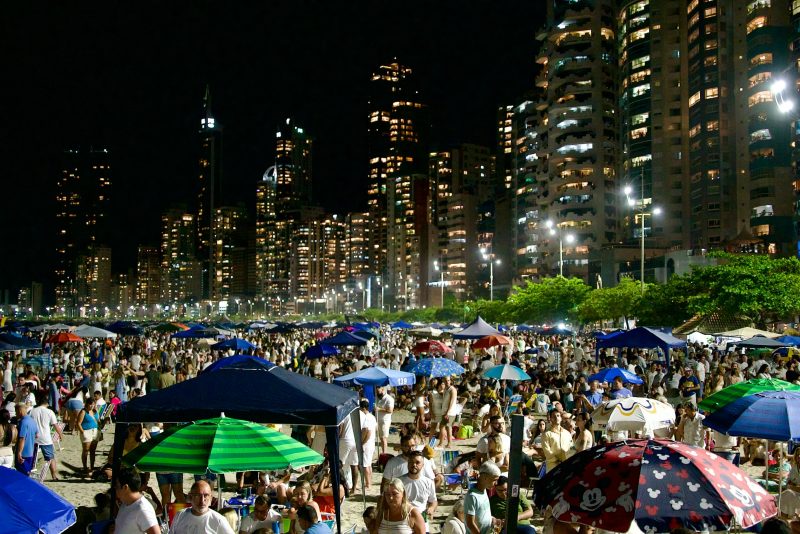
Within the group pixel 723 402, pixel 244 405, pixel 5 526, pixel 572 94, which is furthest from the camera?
pixel 572 94

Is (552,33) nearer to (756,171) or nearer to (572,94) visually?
(572,94)

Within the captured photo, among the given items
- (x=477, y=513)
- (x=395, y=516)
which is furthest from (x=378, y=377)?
(x=395, y=516)

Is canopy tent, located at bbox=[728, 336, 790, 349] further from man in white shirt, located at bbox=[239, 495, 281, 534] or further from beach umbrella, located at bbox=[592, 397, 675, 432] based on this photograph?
man in white shirt, located at bbox=[239, 495, 281, 534]

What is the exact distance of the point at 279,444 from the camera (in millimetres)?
6852

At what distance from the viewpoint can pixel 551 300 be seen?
54062 millimetres

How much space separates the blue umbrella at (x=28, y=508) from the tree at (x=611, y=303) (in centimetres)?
4142

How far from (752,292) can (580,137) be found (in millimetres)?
74193

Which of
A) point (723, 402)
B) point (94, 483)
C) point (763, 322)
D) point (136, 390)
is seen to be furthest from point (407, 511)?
point (763, 322)

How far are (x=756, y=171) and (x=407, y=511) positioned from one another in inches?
3306

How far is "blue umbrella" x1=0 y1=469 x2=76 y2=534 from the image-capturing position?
179 inches

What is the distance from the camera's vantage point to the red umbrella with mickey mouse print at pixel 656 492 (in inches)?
181

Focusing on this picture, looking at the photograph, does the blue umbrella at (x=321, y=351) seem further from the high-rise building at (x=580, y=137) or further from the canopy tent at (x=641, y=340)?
the high-rise building at (x=580, y=137)

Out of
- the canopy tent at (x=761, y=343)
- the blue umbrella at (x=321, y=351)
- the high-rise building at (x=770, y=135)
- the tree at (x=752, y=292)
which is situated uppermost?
the high-rise building at (x=770, y=135)

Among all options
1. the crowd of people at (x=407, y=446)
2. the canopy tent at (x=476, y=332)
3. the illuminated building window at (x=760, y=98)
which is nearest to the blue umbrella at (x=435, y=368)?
the crowd of people at (x=407, y=446)
